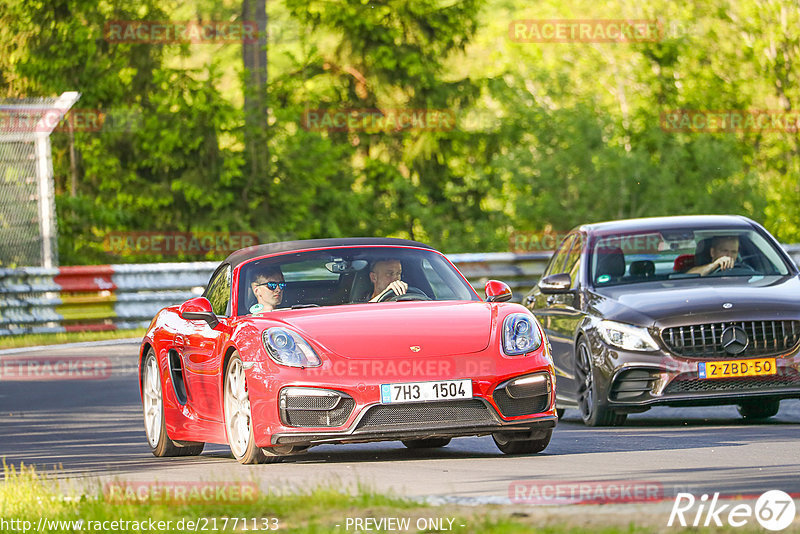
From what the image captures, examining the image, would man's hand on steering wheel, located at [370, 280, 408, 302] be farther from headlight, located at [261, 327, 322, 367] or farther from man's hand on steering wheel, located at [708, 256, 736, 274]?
man's hand on steering wheel, located at [708, 256, 736, 274]

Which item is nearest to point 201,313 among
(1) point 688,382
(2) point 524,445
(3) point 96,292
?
(2) point 524,445

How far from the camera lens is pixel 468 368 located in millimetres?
9141

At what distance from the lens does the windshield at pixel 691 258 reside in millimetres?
12727

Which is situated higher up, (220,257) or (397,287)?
(397,287)

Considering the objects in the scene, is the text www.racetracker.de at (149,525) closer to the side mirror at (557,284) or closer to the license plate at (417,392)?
the license plate at (417,392)

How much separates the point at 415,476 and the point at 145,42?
30.8 metres

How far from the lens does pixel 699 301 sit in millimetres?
11664

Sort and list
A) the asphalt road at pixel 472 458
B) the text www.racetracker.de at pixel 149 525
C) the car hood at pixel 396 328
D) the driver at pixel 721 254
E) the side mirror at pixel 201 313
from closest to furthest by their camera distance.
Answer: the text www.racetracker.de at pixel 149 525
the asphalt road at pixel 472 458
the car hood at pixel 396 328
the side mirror at pixel 201 313
the driver at pixel 721 254

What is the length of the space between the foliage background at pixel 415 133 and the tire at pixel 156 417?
24.6 m

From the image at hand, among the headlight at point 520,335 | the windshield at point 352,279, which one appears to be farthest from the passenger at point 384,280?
the headlight at point 520,335

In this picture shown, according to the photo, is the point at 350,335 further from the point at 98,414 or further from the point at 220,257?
the point at 220,257

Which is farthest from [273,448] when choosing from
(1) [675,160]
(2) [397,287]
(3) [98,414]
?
(1) [675,160]

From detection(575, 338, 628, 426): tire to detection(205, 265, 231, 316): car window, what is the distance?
2.83 m

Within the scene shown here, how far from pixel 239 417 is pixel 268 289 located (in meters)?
0.97
